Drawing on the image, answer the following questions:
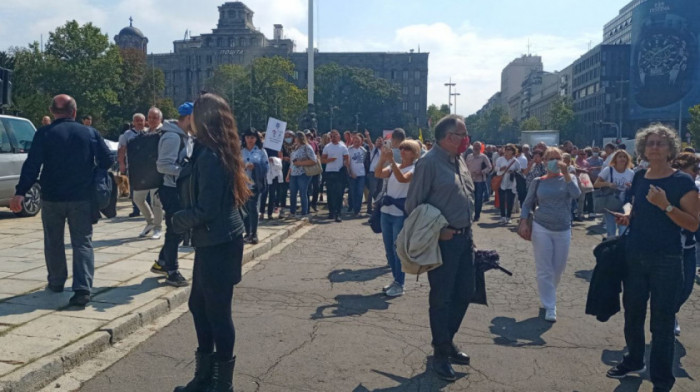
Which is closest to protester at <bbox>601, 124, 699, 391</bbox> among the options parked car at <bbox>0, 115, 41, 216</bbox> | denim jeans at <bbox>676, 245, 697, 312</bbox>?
denim jeans at <bbox>676, 245, 697, 312</bbox>

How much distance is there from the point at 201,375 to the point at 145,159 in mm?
3753

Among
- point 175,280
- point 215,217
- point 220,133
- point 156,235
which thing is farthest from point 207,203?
point 156,235

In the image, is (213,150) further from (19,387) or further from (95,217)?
(95,217)

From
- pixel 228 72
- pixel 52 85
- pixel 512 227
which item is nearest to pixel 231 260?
pixel 512 227

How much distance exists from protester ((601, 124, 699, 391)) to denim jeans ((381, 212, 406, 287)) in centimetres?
307

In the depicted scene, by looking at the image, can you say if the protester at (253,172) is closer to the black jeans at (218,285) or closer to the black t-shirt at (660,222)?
the black jeans at (218,285)

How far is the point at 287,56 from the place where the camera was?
117312 millimetres

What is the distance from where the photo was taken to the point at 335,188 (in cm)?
1434

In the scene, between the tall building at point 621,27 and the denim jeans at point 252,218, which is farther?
the tall building at point 621,27

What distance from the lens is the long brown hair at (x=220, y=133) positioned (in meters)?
4.02

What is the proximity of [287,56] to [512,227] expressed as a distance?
354ft

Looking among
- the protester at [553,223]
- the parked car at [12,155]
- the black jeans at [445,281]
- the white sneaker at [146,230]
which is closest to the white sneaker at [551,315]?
the protester at [553,223]

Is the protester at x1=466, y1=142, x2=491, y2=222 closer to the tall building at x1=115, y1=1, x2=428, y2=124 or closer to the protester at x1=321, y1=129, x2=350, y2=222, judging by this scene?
the protester at x1=321, y1=129, x2=350, y2=222

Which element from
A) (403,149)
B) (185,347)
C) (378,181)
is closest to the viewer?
(185,347)
